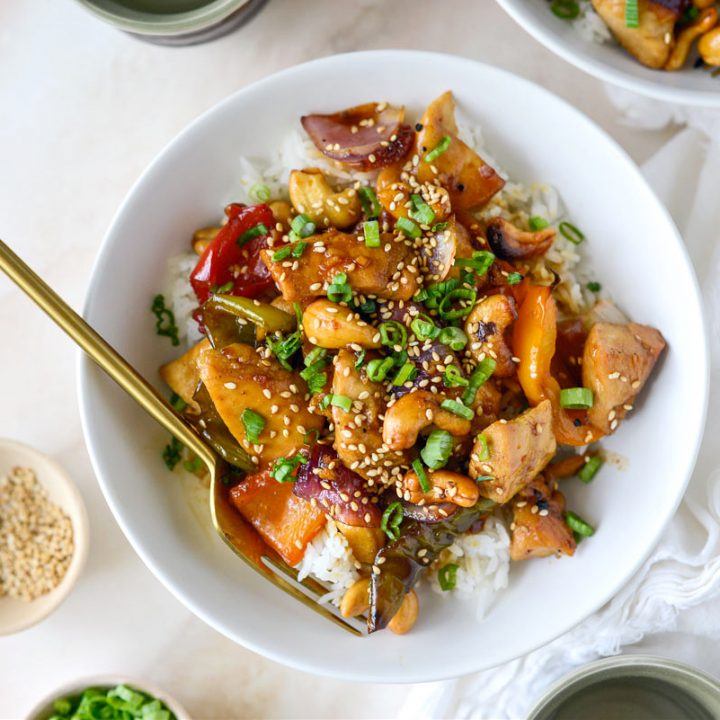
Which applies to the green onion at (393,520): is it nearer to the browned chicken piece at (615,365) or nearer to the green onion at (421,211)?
the browned chicken piece at (615,365)

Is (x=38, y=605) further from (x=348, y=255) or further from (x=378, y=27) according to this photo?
(x=378, y=27)

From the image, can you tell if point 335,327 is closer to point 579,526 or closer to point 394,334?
point 394,334

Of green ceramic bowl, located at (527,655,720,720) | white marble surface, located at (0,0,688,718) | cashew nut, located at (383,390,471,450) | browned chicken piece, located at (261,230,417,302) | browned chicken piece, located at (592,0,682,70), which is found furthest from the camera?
white marble surface, located at (0,0,688,718)

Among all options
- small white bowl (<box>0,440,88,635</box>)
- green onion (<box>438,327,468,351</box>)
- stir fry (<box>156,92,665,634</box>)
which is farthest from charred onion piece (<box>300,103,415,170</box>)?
small white bowl (<box>0,440,88,635</box>)

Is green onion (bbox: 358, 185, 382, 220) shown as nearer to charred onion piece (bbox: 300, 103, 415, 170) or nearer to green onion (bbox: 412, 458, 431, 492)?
charred onion piece (bbox: 300, 103, 415, 170)

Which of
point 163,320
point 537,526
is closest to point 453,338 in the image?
point 537,526

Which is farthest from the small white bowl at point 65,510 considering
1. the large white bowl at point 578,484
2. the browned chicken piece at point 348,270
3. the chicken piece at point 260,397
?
the browned chicken piece at point 348,270
